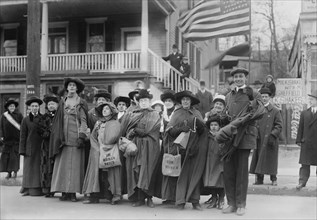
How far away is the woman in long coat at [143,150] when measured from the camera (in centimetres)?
826

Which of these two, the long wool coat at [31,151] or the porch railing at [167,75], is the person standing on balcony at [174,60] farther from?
the long wool coat at [31,151]

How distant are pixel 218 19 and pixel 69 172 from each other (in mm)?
8682

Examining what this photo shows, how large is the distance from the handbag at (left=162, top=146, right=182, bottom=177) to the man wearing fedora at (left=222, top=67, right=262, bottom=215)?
764mm

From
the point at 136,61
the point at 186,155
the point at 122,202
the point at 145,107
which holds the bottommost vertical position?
the point at 122,202

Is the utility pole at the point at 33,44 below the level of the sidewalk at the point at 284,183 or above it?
above

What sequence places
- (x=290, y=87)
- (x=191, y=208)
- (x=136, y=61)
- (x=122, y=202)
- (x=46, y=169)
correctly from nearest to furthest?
1. (x=191, y=208)
2. (x=122, y=202)
3. (x=46, y=169)
4. (x=290, y=87)
5. (x=136, y=61)

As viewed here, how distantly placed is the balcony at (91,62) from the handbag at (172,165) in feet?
41.1

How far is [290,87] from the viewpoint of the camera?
17594 millimetres

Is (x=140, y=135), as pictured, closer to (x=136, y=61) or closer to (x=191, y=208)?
(x=191, y=208)

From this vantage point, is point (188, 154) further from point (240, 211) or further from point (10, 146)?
point (10, 146)

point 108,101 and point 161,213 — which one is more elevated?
point 108,101

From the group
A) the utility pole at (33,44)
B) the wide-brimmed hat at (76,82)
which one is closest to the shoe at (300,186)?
the wide-brimmed hat at (76,82)

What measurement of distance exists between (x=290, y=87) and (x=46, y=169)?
10.7 meters

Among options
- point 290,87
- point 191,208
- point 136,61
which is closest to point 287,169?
point 290,87
